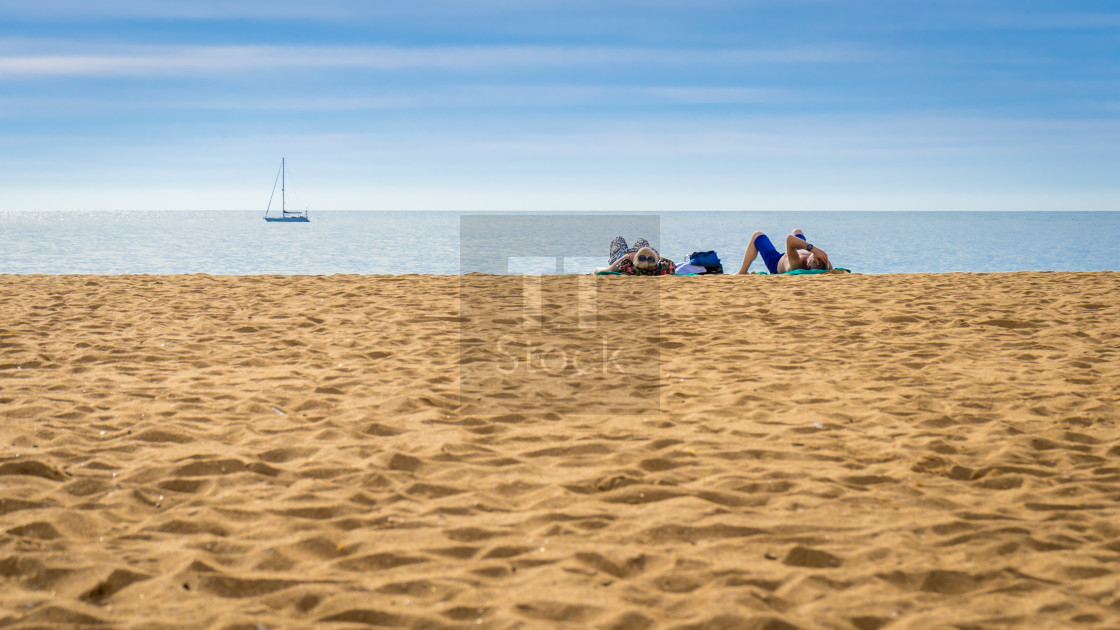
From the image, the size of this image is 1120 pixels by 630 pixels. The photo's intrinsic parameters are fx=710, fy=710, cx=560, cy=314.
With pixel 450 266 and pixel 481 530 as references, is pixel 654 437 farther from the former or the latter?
pixel 450 266

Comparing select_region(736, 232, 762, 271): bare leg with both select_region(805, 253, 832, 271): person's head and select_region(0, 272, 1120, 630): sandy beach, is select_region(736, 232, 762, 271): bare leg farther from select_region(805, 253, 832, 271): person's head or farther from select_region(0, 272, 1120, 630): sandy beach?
select_region(0, 272, 1120, 630): sandy beach

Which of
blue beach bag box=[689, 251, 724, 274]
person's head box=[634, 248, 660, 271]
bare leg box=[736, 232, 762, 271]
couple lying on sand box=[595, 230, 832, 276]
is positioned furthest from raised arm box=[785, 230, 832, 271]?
person's head box=[634, 248, 660, 271]

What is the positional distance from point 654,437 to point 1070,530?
2008 mm

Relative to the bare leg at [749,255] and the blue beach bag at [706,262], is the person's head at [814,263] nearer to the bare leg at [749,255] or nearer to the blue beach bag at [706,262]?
the bare leg at [749,255]

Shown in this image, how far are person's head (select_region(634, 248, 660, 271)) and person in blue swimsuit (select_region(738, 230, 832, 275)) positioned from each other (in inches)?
61.7

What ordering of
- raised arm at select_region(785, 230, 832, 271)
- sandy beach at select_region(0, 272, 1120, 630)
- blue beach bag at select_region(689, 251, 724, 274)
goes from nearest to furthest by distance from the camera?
A: sandy beach at select_region(0, 272, 1120, 630) → raised arm at select_region(785, 230, 832, 271) → blue beach bag at select_region(689, 251, 724, 274)

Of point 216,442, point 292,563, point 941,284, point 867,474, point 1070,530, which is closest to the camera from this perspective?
point 292,563

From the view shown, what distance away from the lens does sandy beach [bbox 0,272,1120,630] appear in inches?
99.0

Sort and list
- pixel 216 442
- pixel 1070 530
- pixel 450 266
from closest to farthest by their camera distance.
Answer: pixel 1070 530 < pixel 216 442 < pixel 450 266

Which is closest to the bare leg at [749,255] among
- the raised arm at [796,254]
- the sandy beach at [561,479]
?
the raised arm at [796,254]

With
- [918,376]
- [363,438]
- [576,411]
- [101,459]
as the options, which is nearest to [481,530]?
[363,438]

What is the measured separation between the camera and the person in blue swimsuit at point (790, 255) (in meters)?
12.7

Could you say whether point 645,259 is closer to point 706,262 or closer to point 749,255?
point 706,262

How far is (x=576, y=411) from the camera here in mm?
→ 4820
